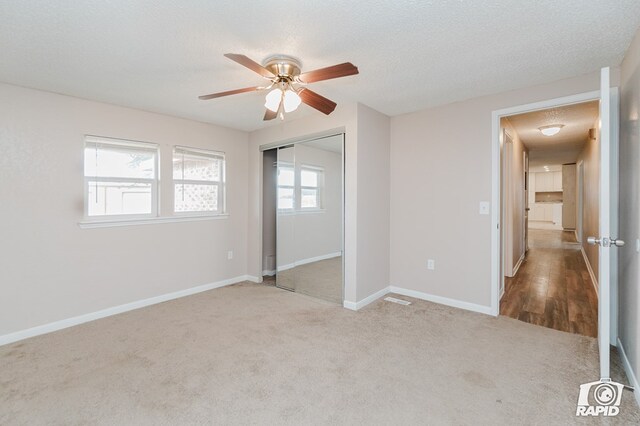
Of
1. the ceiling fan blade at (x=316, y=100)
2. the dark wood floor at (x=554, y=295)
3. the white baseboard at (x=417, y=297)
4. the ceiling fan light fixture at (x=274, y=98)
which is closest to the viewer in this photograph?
the ceiling fan light fixture at (x=274, y=98)

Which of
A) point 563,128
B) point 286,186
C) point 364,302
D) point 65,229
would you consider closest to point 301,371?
point 364,302

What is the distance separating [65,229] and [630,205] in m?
4.73

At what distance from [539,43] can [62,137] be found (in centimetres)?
416

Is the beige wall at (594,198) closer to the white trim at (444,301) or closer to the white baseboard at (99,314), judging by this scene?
the white trim at (444,301)

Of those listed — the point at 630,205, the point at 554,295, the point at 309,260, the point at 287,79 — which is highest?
the point at 287,79

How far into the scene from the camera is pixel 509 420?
1688mm

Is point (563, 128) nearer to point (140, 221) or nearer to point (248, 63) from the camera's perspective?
point (248, 63)

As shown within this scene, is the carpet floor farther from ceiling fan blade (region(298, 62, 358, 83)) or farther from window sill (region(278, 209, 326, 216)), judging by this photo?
ceiling fan blade (region(298, 62, 358, 83))

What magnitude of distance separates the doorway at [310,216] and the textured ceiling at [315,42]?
1022 millimetres

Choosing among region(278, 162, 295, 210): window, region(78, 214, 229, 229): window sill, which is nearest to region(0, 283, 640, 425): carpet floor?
region(78, 214, 229, 229): window sill

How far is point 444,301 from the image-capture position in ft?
11.5

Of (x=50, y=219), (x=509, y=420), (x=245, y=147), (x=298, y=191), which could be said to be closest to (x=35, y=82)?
(x=50, y=219)

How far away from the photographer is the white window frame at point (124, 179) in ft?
10.4

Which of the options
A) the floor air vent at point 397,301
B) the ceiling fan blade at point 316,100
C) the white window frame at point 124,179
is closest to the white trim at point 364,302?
the floor air vent at point 397,301
